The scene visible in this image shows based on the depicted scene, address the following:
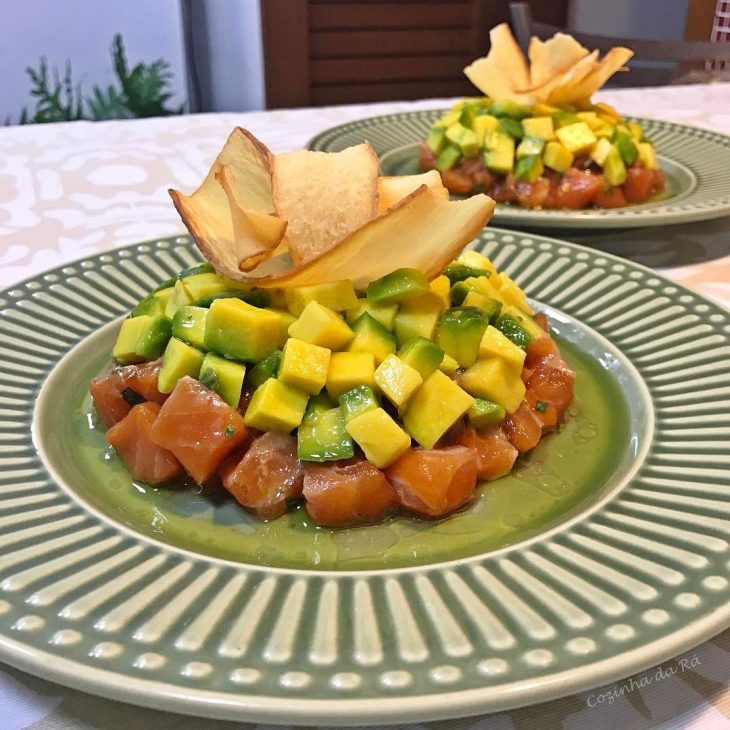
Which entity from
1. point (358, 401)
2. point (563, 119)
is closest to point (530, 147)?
point (563, 119)

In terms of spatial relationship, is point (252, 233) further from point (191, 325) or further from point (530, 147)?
point (530, 147)

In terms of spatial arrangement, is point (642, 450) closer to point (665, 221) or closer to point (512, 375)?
point (512, 375)

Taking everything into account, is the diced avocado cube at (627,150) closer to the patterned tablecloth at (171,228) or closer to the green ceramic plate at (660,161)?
the green ceramic plate at (660,161)

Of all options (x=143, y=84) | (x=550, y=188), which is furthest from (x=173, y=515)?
Result: (x=143, y=84)

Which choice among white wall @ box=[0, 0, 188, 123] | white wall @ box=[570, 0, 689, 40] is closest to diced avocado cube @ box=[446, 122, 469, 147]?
white wall @ box=[0, 0, 188, 123]

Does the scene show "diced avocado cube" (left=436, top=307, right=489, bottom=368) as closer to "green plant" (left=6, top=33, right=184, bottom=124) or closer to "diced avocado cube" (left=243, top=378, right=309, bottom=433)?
"diced avocado cube" (left=243, top=378, right=309, bottom=433)

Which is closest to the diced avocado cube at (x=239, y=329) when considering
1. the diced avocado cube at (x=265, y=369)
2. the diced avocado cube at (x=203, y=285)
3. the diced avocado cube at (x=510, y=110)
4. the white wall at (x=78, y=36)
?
the diced avocado cube at (x=265, y=369)
